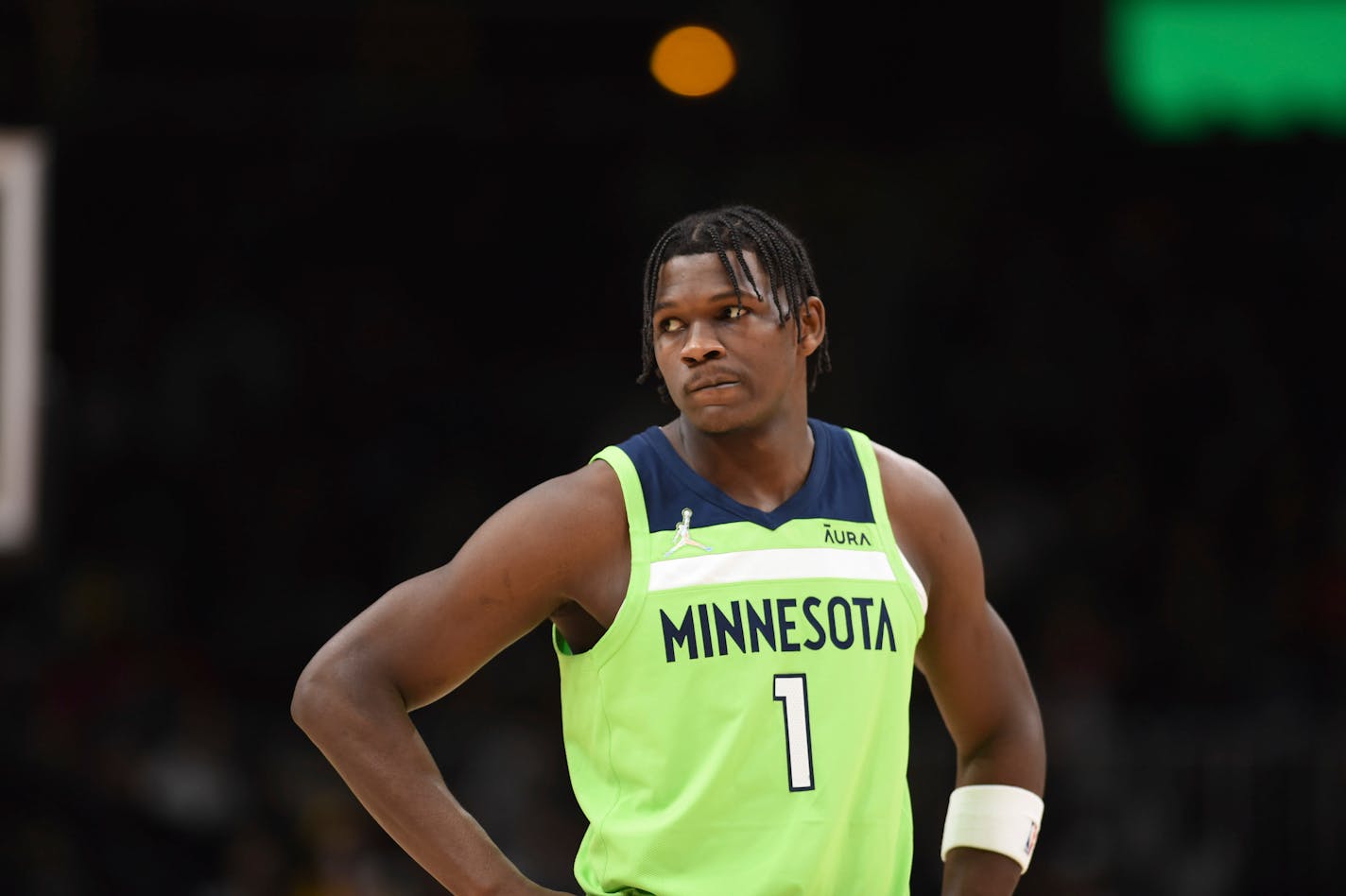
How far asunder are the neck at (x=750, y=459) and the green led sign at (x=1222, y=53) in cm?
647

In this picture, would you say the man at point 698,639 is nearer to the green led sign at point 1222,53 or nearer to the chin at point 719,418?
the chin at point 719,418

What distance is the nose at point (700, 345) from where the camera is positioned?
9.85 feet

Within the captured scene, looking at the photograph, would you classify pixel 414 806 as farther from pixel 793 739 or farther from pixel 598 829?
pixel 793 739

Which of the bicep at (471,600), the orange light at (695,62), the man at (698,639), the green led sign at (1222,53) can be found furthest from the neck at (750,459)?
the orange light at (695,62)

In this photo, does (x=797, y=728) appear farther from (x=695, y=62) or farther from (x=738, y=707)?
(x=695, y=62)

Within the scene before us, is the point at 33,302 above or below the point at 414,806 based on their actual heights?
above

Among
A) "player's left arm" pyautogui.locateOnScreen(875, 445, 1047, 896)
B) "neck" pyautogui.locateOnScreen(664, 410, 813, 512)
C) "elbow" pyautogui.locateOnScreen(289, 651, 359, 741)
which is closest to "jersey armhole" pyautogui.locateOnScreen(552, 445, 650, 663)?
"neck" pyautogui.locateOnScreen(664, 410, 813, 512)

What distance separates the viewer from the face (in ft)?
9.95

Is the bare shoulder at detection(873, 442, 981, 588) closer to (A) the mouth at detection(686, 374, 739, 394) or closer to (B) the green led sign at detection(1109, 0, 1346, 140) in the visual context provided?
(A) the mouth at detection(686, 374, 739, 394)

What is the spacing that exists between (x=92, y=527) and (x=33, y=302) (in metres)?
4.06

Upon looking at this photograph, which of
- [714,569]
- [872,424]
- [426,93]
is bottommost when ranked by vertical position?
[872,424]

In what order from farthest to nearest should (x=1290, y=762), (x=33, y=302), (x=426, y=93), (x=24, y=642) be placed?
(x=426, y=93)
(x=24, y=642)
(x=1290, y=762)
(x=33, y=302)

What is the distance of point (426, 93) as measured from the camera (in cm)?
963

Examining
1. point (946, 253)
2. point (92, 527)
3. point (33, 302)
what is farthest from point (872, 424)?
point (33, 302)
